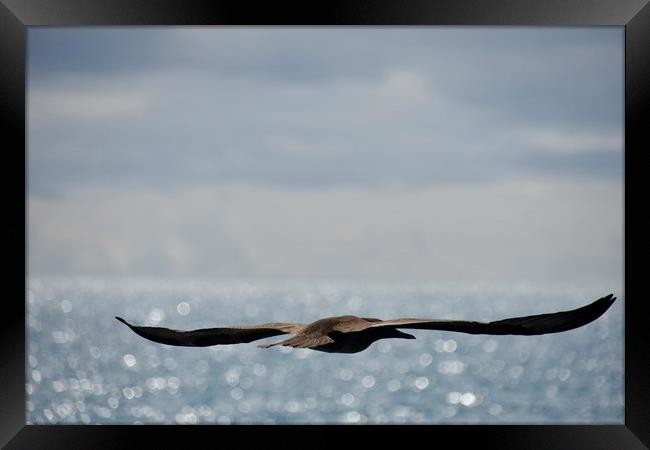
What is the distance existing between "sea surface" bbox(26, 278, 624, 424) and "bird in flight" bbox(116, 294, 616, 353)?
19.6 m

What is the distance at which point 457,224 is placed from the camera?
131 ft

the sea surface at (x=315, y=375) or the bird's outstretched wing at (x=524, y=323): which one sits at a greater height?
the bird's outstretched wing at (x=524, y=323)

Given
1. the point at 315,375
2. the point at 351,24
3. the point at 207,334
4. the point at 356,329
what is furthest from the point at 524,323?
the point at 315,375

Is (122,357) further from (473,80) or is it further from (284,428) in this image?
(284,428)

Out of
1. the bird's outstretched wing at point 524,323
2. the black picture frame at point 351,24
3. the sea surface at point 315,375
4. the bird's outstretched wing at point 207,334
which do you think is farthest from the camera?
the sea surface at point 315,375

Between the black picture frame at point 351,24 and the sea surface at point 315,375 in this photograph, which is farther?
the sea surface at point 315,375

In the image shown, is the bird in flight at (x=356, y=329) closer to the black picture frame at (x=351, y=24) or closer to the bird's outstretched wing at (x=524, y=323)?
the bird's outstretched wing at (x=524, y=323)

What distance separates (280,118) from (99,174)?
922 cm

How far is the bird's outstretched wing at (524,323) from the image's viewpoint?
12.4 ft

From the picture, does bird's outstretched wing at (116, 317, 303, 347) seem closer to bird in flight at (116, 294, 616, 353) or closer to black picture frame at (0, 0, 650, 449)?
bird in flight at (116, 294, 616, 353)

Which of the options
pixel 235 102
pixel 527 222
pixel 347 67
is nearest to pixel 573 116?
pixel 527 222

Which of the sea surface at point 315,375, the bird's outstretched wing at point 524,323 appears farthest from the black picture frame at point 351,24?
the sea surface at point 315,375

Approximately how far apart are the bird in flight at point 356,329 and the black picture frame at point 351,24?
766 millimetres

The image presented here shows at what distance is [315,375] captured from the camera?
3453cm
